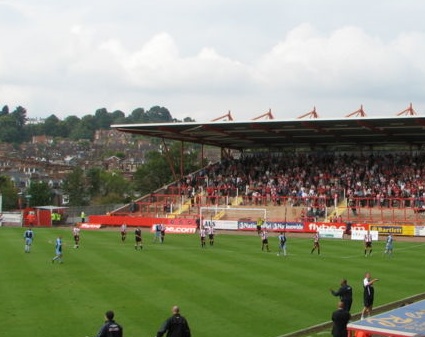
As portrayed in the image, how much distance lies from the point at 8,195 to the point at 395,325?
96675 mm

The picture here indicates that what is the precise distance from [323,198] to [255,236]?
367 inches

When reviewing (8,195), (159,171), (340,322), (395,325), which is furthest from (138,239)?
(159,171)

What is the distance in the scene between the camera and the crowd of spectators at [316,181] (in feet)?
193

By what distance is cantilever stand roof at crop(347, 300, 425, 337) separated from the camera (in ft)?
43.1

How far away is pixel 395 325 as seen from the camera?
13.7m

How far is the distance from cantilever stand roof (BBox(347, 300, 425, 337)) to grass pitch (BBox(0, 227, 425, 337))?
5.33 meters

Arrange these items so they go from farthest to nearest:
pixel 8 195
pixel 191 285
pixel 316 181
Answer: pixel 8 195 < pixel 316 181 < pixel 191 285

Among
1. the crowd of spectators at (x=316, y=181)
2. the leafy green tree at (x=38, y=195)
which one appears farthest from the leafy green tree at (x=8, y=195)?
the crowd of spectators at (x=316, y=181)

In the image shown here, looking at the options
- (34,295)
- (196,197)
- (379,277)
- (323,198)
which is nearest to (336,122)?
(323,198)

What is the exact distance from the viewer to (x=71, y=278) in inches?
1136

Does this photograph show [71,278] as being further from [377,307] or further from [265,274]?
[377,307]

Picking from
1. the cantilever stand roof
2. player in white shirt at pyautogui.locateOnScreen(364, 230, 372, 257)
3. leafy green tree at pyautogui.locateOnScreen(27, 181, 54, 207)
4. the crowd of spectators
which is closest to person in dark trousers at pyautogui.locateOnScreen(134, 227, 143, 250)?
player in white shirt at pyautogui.locateOnScreen(364, 230, 372, 257)

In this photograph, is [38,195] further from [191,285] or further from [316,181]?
[191,285]

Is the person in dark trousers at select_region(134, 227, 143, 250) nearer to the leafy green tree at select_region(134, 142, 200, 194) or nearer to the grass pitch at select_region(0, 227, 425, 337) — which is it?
the grass pitch at select_region(0, 227, 425, 337)
